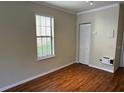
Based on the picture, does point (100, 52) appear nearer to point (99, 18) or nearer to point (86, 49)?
point (86, 49)

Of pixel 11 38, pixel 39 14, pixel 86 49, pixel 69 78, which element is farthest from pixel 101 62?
pixel 11 38

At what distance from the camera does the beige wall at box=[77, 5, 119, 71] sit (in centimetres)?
342

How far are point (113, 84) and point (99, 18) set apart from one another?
2488mm

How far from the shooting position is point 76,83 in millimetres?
2859

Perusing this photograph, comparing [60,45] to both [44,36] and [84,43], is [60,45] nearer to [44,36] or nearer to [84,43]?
[44,36]

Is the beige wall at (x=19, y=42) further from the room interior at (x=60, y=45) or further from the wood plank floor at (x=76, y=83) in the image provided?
the wood plank floor at (x=76, y=83)

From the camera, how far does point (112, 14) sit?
3.40 m

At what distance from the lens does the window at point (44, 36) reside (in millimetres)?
3256

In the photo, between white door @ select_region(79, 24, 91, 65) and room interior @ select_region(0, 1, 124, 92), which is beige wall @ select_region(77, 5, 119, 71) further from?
white door @ select_region(79, 24, 91, 65)

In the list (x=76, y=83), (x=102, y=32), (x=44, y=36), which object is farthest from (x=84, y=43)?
(x=76, y=83)

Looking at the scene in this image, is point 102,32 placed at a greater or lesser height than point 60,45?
greater

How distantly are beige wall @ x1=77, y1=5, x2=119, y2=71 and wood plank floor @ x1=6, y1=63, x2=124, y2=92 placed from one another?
67 cm

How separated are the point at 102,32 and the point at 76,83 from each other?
2.24 meters

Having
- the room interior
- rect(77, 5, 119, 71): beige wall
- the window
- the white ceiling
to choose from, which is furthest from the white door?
the window
